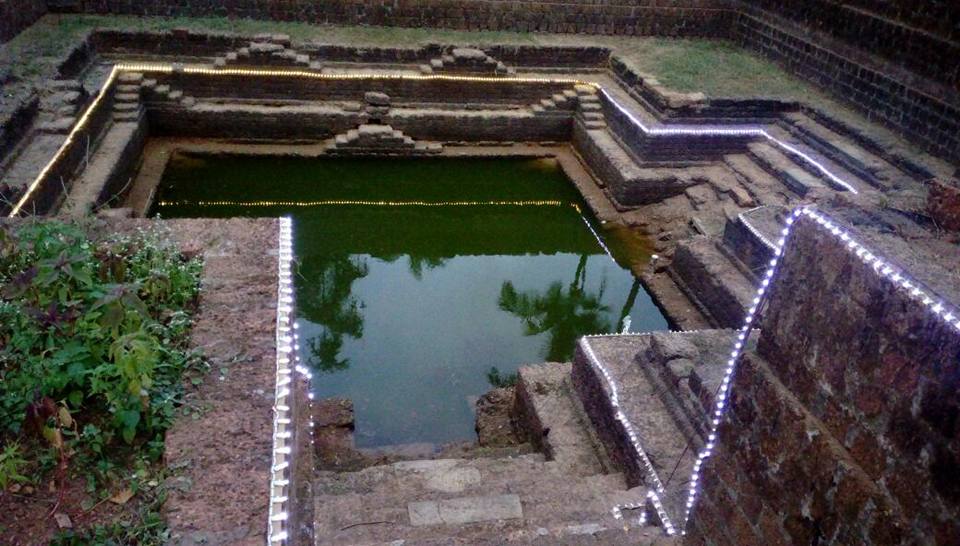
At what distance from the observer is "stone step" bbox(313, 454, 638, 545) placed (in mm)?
3408

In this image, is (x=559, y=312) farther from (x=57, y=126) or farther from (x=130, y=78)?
(x=130, y=78)

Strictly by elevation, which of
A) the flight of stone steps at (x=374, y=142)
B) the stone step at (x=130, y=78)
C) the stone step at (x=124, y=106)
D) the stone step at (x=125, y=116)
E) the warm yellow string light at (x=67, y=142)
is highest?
the warm yellow string light at (x=67, y=142)

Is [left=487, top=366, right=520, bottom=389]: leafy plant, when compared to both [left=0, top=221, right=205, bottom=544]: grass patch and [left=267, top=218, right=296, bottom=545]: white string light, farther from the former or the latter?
[left=0, top=221, right=205, bottom=544]: grass patch

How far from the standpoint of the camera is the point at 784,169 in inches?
322

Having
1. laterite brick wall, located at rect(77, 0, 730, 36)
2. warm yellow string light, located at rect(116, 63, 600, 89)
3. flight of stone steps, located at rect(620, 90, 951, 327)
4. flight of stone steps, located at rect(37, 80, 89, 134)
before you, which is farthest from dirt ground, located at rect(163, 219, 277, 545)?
laterite brick wall, located at rect(77, 0, 730, 36)

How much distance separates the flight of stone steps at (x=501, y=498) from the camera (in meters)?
3.37

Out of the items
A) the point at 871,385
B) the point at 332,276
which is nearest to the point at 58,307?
the point at 871,385

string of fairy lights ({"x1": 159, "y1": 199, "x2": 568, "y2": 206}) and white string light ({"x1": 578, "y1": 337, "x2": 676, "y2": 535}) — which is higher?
white string light ({"x1": 578, "y1": 337, "x2": 676, "y2": 535})

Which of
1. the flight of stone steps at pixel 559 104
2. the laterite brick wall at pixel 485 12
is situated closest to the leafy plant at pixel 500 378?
the flight of stone steps at pixel 559 104

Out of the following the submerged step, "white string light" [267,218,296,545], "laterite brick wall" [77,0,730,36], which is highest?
"white string light" [267,218,296,545]

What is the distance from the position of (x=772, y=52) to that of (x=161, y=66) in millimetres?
9120

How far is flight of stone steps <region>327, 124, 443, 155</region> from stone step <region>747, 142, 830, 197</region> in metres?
4.15

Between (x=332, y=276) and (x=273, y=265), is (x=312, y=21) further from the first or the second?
(x=273, y=265)

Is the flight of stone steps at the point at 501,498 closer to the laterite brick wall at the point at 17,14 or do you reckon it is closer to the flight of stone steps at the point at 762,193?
the flight of stone steps at the point at 762,193
